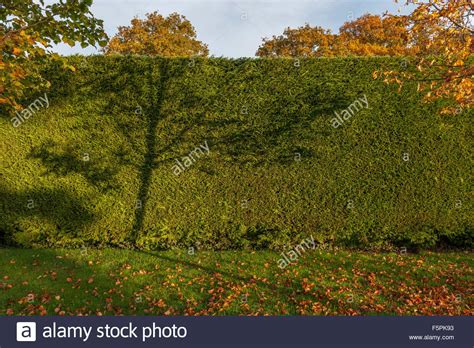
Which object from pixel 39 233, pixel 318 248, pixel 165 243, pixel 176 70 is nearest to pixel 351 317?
pixel 318 248

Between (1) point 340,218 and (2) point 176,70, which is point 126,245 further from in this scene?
(1) point 340,218

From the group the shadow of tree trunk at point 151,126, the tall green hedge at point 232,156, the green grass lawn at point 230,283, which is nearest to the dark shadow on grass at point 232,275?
the green grass lawn at point 230,283

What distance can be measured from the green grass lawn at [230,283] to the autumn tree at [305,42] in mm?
18755

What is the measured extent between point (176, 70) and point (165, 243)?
12.7 feet

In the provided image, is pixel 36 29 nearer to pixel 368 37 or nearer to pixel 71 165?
pixel 71 165

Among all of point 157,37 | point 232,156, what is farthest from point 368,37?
point 232,156

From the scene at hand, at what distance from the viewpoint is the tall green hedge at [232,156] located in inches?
270

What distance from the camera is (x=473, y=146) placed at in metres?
6.79

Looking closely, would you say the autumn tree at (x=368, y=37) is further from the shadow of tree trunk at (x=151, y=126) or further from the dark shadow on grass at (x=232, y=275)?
the dark shadow on grass at (x=232, y=275)

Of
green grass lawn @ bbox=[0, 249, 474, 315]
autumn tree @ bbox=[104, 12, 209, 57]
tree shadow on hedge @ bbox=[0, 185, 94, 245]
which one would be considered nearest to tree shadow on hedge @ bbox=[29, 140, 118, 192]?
tree shadow on hedge @ bbox=[0, 185, 94, 245]

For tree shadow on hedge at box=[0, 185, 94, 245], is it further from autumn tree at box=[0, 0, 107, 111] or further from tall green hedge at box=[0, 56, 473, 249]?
autumn tree at box=[0, 0, 107, 111]

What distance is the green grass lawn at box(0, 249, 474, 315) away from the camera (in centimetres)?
449

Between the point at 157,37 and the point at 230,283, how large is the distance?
22799 millimetres

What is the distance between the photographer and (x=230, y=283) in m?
5.27
